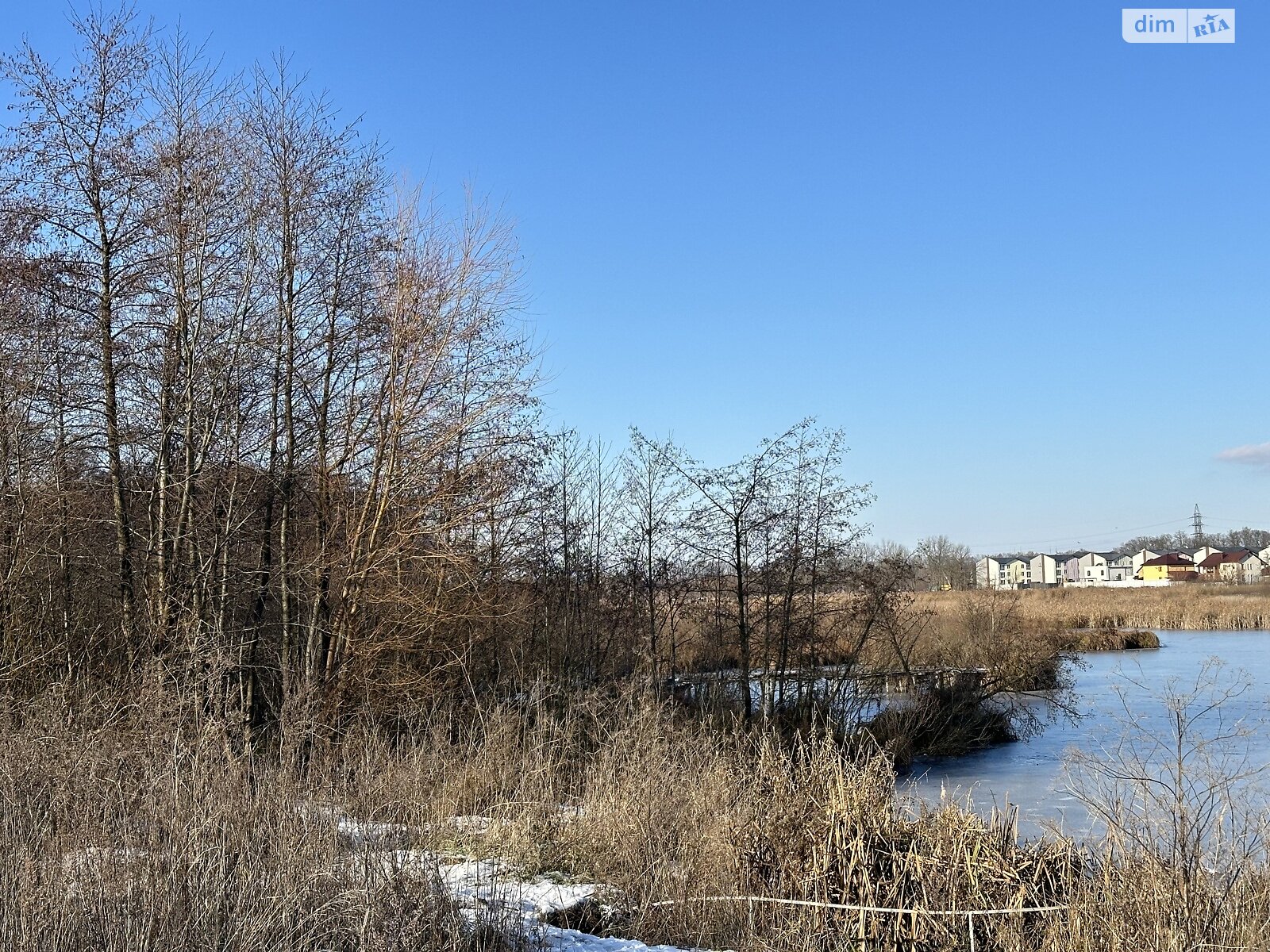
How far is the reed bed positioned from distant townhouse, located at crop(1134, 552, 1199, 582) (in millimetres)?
108280

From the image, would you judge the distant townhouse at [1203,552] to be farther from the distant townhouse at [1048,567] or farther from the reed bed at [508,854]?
the reed bed at [508,854]

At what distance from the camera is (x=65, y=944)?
169 inches

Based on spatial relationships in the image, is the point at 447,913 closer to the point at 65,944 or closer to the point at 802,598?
the point at 65,944

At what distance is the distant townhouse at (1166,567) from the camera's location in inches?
4189

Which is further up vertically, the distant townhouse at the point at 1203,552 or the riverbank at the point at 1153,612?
the distant townhouse at the point at 1203,552

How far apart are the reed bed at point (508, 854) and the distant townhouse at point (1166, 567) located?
108m

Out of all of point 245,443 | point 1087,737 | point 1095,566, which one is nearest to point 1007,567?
point 1095,566

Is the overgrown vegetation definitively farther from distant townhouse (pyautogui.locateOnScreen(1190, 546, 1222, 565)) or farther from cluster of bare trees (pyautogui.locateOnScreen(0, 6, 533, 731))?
distant townhouse (pyautogui.locateOnScreen(1190, 546, 1222, 565))

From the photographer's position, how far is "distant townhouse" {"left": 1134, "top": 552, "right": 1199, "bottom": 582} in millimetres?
106400

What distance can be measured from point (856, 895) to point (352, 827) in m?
3.46

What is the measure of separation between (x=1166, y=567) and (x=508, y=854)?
11769cm

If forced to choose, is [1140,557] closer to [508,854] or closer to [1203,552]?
[1203,552]

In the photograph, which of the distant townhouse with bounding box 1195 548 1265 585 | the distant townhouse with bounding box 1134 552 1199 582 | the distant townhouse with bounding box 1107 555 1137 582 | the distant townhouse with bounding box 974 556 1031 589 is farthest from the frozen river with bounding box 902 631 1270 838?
the distant townhouse with bounding box 1107 555 1137 582

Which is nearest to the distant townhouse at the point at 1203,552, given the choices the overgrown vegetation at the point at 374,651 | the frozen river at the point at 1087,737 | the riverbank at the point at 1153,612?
the riverbank at the point at 1153,612
